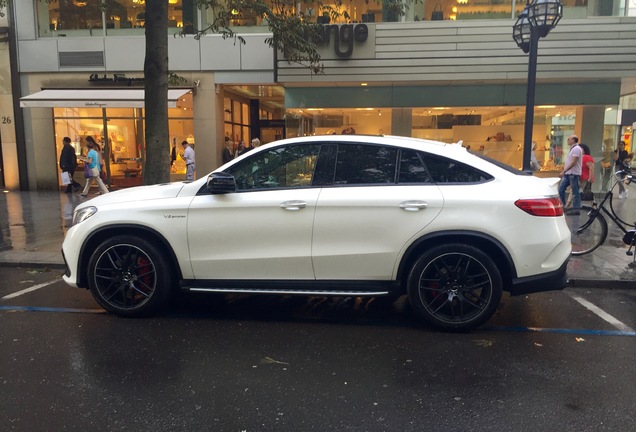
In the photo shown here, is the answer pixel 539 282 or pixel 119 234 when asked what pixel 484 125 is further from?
pixel 119 234

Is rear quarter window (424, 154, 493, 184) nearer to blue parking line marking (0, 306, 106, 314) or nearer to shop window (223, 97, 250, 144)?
blue parking line marking (0, 306, 106, 314)

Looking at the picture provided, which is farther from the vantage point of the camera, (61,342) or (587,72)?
(587,72)

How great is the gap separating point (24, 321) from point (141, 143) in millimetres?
13399

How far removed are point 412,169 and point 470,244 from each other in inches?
33.6

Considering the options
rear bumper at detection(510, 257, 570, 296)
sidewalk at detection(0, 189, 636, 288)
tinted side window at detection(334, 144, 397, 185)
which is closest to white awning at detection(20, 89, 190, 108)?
sidewalk at detection(0, 189, 636, 288)

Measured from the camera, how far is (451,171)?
4484 millimetres

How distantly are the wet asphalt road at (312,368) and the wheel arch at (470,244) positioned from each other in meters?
0.57

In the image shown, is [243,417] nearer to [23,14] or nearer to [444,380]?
[444,380]

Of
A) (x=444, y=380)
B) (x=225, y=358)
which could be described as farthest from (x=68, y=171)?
(x=444, y=380)

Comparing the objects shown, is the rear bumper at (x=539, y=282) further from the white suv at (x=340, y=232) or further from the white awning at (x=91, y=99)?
the white awning at (x=91, y=99)

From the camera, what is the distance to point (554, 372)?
3697mm

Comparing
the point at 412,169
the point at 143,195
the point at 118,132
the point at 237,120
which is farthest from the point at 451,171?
the point at 118,132

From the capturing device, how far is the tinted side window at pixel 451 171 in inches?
174

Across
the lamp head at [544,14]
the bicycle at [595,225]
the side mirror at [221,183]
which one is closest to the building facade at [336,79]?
the lamp head at [544,14]
